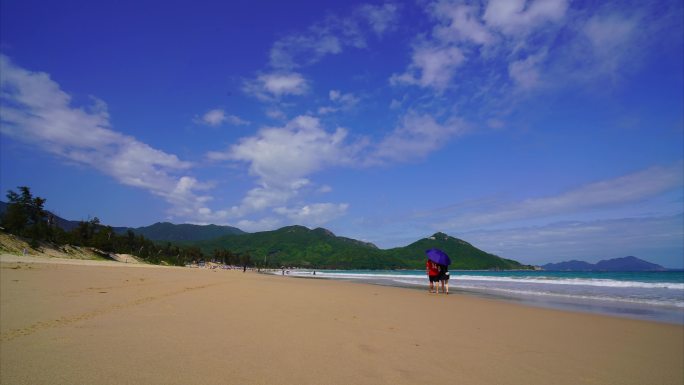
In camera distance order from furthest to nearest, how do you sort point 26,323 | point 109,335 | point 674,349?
point 674,349
point 26,323
point 109,335

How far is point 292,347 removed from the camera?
5277 mm

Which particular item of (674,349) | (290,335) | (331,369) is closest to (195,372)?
(331,369)

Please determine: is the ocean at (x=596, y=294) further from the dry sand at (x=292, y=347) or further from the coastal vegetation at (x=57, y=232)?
the coastal vegetation at (x=57, y=232)

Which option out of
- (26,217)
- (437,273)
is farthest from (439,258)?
(26,217)

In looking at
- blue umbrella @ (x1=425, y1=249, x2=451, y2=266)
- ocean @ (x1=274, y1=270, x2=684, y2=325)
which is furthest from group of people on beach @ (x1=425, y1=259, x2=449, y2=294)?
ocean @ (x1=274, y1=270, x2=684, y2=325)

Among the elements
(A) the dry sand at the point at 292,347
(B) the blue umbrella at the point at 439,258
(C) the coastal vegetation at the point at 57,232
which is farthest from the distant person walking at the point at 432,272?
(C) the coastal vegetation at the point at 57,232

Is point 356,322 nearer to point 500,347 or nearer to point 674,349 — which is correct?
point 500,347

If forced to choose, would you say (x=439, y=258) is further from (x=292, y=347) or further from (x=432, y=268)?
(x=292, y=347)

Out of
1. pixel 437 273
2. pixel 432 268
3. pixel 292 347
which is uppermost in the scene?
pixel 432 268

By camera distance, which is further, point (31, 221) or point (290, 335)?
point (31, 221)

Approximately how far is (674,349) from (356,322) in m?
6.43

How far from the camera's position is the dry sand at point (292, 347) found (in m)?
4.04

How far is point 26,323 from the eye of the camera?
19.7 ft

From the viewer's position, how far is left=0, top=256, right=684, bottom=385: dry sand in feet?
13.3
